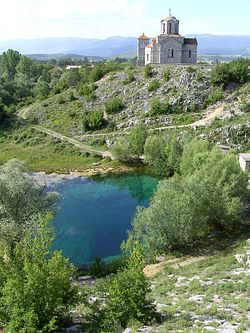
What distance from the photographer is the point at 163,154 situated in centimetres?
6462

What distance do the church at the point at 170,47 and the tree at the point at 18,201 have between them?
67.9m

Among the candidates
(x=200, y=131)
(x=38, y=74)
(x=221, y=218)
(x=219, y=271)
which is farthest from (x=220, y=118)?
(x=38, y=74)

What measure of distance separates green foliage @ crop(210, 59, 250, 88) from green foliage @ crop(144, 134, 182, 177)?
75.8 ft

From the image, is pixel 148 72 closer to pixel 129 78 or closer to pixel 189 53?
pixel 129 78

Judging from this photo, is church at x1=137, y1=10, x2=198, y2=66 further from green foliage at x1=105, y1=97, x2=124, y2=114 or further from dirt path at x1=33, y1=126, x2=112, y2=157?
dirt path at x1=33, y1=126, x2=112, y2=157

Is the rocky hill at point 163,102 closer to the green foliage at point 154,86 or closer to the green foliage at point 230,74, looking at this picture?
the green foliage at point 154,86

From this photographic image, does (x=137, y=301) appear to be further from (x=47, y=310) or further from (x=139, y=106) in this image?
(x=139, y=106)

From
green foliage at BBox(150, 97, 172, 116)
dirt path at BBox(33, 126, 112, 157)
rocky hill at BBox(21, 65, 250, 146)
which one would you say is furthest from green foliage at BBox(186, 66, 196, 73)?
dirt path at BBox(33, 126, 112, 157)

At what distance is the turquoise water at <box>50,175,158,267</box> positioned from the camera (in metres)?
41.9

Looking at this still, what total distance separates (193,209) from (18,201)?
15633 mm

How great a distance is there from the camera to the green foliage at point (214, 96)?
3145 inches

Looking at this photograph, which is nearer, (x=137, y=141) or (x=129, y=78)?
(x=137, y=141)

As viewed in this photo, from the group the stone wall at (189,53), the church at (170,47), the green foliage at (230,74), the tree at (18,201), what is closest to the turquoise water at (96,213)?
the tree at (18,201)

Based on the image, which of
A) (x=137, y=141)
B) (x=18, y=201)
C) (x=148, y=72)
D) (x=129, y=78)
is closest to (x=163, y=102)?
(x=148, y=72)
